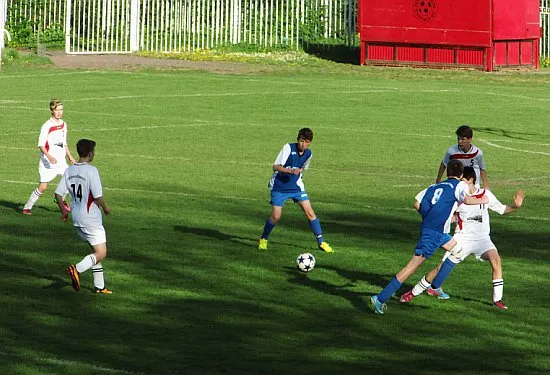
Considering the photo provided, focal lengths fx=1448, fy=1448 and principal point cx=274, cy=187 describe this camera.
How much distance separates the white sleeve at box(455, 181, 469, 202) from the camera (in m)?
16.2

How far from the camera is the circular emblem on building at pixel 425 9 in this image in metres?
53.6

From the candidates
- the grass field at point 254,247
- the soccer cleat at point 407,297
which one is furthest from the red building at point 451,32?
the soccer cleat at point 407,297

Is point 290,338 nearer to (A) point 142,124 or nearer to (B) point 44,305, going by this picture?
(B) point 44,305

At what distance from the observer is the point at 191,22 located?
197 ft

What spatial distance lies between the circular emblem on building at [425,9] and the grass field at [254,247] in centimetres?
1045

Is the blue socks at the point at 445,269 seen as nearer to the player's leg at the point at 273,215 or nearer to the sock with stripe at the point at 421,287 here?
the sock with stripe at the point at 421,287

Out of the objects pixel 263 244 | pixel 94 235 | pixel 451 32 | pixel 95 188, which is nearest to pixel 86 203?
pixel 95 188

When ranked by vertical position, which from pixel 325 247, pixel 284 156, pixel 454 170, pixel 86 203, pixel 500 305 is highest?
pixel 454 170

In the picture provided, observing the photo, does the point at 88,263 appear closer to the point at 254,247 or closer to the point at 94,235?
the point at 94,235

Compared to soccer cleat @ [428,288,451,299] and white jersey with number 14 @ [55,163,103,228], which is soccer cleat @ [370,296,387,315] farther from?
white jersey with number 14 @ [55,163,103,228]

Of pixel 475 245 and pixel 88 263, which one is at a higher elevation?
pixel 475 245

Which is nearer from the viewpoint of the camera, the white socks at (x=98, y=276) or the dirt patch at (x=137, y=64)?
the white socks at (x=98, y=276)

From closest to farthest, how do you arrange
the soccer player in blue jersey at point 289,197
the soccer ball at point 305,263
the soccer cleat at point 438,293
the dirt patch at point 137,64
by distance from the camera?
the soccer cleat at point 438,293 → the soccer ball at point 305,263 → the soccer player in blue jersey at point 289,197 → the dirt patch at point 137,64

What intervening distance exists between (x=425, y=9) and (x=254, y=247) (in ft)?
113
